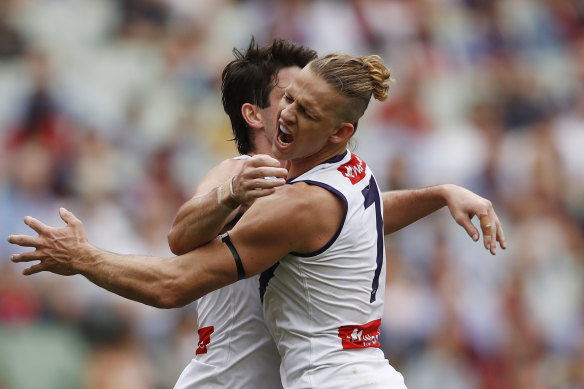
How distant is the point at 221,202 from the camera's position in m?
4.35

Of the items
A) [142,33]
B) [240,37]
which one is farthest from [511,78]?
[142,33]

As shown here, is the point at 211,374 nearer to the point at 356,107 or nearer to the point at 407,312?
the point at 356,107

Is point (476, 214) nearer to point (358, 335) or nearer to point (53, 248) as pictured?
point (358, 335)

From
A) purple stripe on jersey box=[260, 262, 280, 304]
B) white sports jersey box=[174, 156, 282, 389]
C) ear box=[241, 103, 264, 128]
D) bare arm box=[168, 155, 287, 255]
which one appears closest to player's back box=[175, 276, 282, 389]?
white sports jersey box=[174, 156, 282, 389]

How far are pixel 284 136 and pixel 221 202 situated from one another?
499 mm

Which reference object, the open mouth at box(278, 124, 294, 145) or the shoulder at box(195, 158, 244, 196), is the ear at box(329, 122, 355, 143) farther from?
the shoulder at box(195, 158, 244, 196)

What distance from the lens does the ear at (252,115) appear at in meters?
5.32

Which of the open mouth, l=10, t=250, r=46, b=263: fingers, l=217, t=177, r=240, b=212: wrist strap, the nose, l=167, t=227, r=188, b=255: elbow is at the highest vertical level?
→ the nose

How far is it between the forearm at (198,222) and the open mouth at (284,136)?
1.43 feet

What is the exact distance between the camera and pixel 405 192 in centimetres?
541

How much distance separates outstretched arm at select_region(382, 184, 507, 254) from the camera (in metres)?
4.79

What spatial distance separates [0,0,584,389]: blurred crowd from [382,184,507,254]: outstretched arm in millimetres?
3638

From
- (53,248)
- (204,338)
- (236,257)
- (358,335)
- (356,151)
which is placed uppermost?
(356,151)

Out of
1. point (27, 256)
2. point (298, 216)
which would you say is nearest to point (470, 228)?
point (298, 216)
